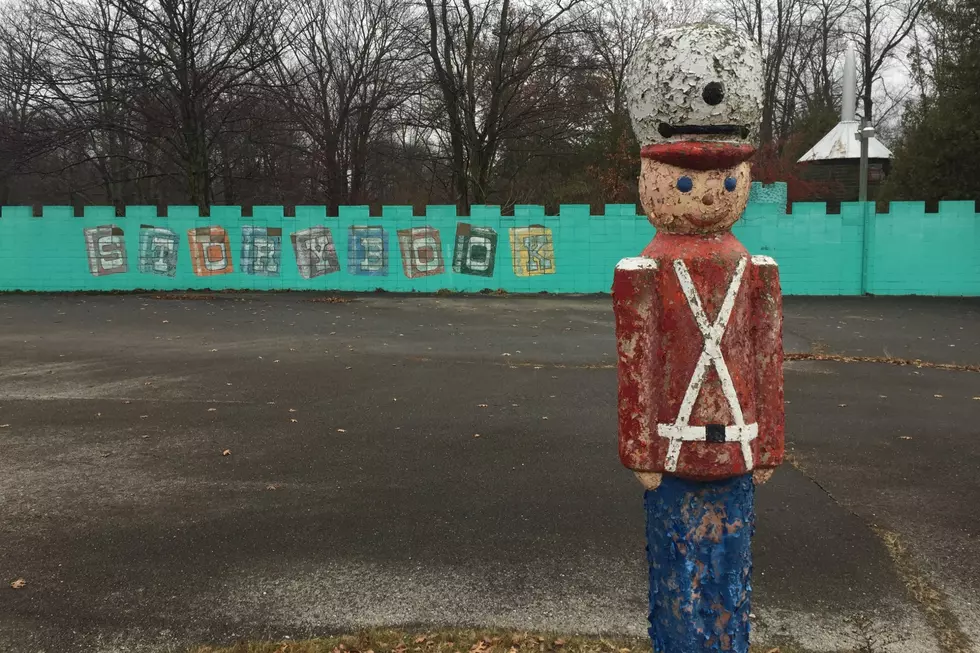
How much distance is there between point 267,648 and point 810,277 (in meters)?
17.7

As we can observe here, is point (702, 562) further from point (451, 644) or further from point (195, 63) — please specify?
point (195, 63)

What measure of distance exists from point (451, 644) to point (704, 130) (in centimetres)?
230

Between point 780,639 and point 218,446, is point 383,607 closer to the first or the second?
point 780,639

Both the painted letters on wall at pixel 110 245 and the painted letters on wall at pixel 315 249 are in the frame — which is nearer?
the painted letters on wall at pixel 315 249

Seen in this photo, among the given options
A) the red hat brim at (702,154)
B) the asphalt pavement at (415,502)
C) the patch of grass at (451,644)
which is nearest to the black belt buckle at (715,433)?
the red hat brim at (702,154)

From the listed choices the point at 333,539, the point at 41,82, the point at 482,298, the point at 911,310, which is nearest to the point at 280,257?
the point at 482,298

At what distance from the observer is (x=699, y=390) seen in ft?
7.45

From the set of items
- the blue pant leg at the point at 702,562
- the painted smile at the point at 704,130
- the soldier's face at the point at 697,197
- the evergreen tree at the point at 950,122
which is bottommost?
the blue pant leg at the point at 702,562

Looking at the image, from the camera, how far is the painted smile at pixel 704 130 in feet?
7.62

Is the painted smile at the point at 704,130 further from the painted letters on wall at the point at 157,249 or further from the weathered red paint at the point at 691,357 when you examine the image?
the painted letters on wall at the point at 157,249

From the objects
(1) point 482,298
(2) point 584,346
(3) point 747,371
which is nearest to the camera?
(3) point 747,371

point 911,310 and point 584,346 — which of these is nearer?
point 584,346

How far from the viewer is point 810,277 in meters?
Result: 18.4

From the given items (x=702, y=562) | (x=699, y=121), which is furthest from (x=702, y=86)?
(x=702, y=562)
